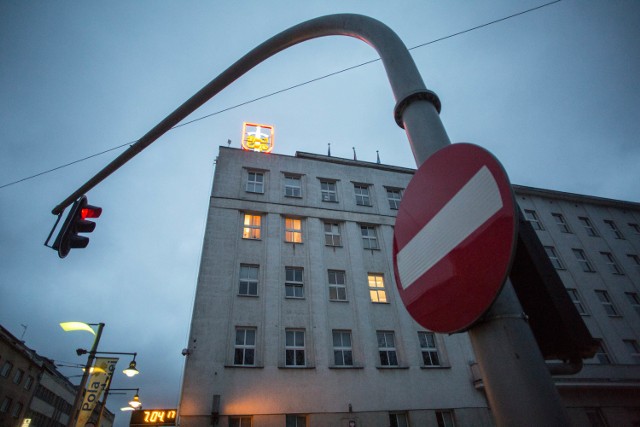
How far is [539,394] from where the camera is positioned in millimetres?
1163

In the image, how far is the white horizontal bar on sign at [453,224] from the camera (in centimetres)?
140

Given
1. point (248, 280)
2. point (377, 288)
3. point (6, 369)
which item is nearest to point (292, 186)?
point (248, 280)

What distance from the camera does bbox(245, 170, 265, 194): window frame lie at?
23.4 metres

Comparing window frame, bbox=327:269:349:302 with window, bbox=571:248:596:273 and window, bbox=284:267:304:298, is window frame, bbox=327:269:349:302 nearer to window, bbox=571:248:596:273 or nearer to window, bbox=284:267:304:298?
window, bbox=284:267:304:298

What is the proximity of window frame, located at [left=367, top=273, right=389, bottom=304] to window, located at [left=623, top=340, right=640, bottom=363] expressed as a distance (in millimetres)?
18572

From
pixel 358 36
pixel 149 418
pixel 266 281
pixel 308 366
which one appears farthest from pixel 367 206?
pixel 358 36

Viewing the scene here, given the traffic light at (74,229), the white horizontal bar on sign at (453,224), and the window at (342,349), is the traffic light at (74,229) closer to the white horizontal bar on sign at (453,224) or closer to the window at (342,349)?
the white horizontal bar on sign at (453,224)

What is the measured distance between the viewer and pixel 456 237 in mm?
1523

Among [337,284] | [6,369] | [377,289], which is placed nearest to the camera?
[337,284]

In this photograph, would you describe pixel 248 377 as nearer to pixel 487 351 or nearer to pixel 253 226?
pixel 253 226

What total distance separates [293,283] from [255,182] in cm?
813

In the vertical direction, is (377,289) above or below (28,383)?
below

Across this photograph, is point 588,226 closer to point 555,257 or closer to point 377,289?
point 555,257

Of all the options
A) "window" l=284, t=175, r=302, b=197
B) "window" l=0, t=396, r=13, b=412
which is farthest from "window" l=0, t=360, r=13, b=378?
"window" l=284, t=175, r=302, b=197
